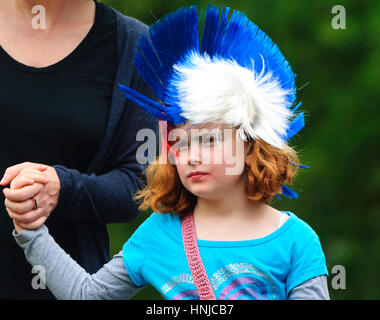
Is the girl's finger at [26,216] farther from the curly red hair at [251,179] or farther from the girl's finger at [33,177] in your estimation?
the curly red hair at [251,179]

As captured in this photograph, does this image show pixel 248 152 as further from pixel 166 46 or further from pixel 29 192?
pixel 29 192

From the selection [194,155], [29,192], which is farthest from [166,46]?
[29,192]

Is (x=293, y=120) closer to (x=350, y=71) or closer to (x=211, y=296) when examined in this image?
(x=211, y=296)

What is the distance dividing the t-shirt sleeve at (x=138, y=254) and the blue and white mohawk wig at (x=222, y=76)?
0.30 metres

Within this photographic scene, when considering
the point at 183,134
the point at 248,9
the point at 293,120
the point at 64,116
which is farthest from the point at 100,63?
the point at 248,9

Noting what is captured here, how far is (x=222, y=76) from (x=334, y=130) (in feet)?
12.6

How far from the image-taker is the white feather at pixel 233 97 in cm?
198

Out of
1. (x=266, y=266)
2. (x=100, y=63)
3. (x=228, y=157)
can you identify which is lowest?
(x=266, y=266)

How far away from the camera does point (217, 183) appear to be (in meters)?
2.01

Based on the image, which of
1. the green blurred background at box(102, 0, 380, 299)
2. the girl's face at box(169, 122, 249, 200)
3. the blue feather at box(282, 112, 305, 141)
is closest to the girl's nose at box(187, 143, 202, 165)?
the girl's face at box(169, 122, 249, 200)

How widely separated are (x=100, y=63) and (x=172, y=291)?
734 millimetres

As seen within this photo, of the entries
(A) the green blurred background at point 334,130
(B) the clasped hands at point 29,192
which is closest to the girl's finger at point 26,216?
(B) the clasped hands at point 29,192

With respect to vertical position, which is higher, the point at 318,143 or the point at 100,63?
the point at 100,63

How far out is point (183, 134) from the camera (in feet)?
6.67
